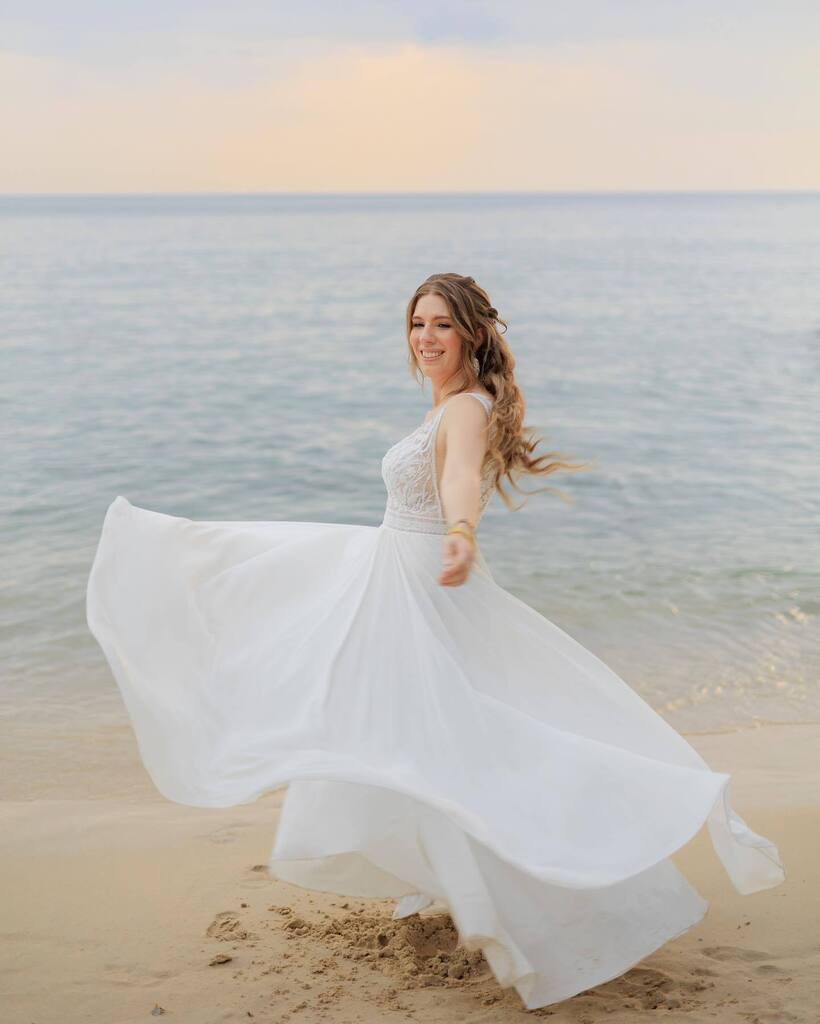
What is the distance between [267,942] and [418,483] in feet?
4.91

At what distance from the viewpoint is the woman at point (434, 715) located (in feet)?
9.75

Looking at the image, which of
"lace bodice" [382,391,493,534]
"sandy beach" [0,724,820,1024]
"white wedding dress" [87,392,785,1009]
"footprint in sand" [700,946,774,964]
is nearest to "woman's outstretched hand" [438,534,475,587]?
"white wedding dress" [87,392,785,1009]

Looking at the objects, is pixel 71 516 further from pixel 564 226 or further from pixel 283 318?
pixel 564 226

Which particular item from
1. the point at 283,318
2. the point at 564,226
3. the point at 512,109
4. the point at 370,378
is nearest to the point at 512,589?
the point at 370,378

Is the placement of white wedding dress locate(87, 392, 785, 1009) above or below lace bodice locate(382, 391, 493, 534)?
below

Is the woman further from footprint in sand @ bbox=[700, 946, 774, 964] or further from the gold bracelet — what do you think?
footprint in sand @ bbox=[700, 946, 774, 964]

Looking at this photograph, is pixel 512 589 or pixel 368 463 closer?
pixel 512 589

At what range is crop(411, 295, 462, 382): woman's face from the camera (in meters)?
3.67

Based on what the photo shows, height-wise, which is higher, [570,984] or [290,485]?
[570,984]

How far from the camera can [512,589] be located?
8.77 m

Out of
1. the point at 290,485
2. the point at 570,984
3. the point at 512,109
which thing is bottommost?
the point at 290,485

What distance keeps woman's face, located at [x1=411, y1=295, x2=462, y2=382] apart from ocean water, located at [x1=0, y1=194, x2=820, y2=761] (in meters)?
3.41

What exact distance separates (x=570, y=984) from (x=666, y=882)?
43cm

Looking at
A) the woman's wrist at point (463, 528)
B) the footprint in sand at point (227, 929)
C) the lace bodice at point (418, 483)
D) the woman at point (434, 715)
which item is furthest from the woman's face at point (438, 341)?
the footprint in sand at point (227, 929)
